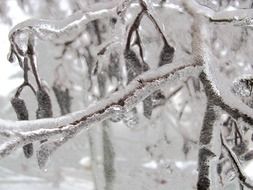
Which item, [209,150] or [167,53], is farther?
[167,53]

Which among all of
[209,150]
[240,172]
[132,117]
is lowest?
[132,117]

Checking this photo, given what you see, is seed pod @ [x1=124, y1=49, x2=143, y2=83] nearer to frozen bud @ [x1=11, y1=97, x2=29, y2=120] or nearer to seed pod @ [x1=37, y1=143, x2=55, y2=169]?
frozen bud @ [x1=11, y1=97, x2=29, y2=120]

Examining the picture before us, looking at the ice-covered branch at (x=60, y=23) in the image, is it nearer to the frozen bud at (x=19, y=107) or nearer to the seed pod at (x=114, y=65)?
the frozen bud at (x=19, y=107)

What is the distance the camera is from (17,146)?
1211mm

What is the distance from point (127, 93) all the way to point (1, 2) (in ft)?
7.66

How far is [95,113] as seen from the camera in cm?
129

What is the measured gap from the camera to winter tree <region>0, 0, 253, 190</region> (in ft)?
4.47

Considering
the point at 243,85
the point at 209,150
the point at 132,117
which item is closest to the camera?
the point at 209,150

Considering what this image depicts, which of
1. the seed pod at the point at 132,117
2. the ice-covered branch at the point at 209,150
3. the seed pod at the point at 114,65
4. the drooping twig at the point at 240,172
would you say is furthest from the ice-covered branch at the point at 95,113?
the seed pod at the point at 114,65

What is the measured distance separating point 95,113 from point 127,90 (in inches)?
4.0

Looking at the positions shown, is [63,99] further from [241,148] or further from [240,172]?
[240,172]

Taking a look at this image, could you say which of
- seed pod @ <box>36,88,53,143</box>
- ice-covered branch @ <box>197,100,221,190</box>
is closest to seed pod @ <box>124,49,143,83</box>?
seed pod @ <box>36,88,53,143</box>

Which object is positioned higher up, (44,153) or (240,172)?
(44,153)

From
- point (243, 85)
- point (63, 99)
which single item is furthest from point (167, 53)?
point (63, 99)
